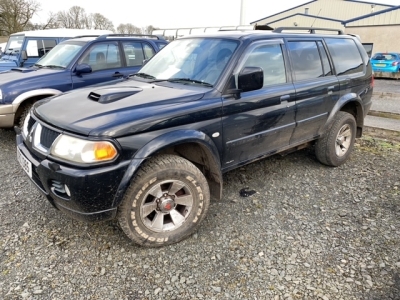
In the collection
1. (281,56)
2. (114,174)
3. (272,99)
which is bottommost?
(114,174)

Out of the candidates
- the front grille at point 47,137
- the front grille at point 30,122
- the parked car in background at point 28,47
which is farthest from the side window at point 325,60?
the parked car in background at point 28,47

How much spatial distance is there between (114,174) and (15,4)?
38391mm

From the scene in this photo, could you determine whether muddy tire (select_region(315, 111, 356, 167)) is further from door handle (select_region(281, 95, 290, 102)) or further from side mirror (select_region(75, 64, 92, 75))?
side mirror (select_region(75, 64, 92, 75))

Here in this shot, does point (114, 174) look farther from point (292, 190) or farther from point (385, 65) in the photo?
point (385, 65)

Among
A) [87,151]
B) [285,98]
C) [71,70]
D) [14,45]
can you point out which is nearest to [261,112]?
[285,98]

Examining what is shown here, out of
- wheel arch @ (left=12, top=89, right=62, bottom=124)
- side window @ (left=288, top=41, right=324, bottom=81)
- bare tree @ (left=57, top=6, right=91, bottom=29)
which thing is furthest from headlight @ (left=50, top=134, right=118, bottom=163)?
bare tree @ (left=57, top=6, right=91, bottom=29)

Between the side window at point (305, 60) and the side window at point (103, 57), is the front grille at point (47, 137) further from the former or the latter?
the side window at point (103, 57)

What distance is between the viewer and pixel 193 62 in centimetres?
325

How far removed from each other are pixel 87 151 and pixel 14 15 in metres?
38.7

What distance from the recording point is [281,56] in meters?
3.42

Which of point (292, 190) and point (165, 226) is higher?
point (165, 226)

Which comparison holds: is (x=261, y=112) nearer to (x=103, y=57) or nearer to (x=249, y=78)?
(x=249, y=78)

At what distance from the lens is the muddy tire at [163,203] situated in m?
2.46

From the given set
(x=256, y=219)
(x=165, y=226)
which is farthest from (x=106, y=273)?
(x=256, y=219)
